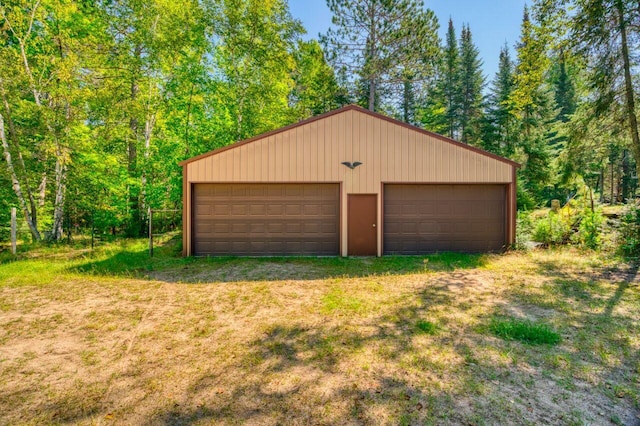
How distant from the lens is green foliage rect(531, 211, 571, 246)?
10.0 m

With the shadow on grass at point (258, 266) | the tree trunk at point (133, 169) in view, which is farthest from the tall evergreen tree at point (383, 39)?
the shadow on grass at point (258, 266)

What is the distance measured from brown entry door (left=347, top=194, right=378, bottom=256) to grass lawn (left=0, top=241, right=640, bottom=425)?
2397 mm

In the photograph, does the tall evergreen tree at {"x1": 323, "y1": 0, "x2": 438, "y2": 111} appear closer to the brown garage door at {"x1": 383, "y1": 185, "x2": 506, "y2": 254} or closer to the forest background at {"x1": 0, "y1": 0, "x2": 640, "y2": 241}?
the forest background at {"x1": 0, "y1": 0, "x2": 640, "y2": 241}

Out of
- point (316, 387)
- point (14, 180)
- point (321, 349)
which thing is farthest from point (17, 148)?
point (316, 387)

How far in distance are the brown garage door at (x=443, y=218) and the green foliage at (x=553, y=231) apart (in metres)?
2.01

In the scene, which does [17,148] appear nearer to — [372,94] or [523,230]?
[372,94]

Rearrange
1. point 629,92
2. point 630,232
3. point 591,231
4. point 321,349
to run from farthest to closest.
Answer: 1. point 591,231
2. point 630,232
3. point 629,92
4. point 321,349

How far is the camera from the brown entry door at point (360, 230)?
9.15 metres

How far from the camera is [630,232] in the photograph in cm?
866

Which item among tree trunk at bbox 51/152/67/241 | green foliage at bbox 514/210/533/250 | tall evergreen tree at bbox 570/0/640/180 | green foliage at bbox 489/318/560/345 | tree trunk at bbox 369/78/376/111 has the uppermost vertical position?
tree trunk at bbox 369/78/376/111

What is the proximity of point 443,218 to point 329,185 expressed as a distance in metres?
3.59

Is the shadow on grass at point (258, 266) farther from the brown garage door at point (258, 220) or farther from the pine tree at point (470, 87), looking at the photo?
the pine tree at point (470, 87)

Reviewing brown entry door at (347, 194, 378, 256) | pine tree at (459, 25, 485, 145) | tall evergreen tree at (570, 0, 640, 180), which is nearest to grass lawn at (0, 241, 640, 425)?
brown entry door at (347, 194, 378, 256)

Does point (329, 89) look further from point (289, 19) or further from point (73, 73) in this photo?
point (73, 73)
